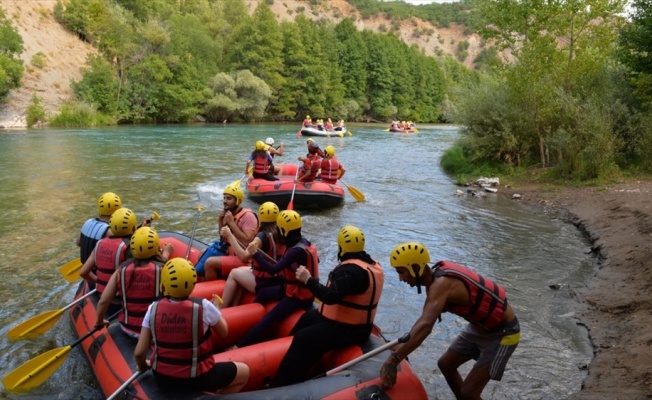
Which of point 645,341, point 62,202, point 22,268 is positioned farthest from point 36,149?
point 645,341

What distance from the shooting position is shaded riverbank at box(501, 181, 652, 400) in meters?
4.76

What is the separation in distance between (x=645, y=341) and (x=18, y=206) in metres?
11.8

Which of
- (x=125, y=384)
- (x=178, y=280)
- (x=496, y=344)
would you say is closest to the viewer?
(x=178, y=280)

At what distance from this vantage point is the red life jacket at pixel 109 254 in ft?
15.9

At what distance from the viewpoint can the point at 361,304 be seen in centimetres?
411

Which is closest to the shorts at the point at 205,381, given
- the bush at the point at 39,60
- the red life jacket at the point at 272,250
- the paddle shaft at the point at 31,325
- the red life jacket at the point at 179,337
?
the red life jacket at the point at 179,337

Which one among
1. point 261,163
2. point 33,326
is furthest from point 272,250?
point 261,163

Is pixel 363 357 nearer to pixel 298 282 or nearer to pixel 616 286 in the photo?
pixel 298 282

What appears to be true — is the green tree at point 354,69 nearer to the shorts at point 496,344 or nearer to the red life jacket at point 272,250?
the red life jacket at point 272,250

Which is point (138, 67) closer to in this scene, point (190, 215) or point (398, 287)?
point (190, 215)

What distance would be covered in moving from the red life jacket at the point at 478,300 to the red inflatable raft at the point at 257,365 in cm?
64

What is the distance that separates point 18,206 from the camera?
11.7 metres

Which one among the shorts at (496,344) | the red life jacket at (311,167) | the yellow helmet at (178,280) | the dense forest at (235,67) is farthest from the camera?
the dense forest at (235,67)

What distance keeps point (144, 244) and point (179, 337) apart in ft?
3.31
